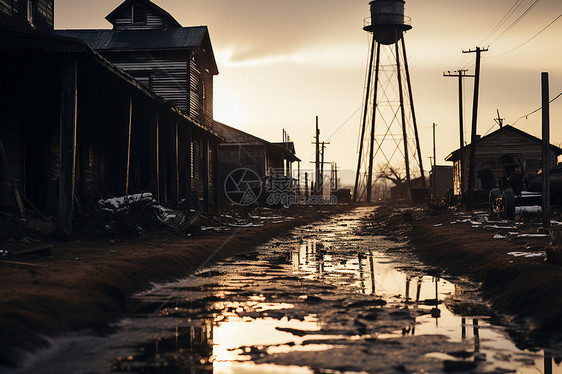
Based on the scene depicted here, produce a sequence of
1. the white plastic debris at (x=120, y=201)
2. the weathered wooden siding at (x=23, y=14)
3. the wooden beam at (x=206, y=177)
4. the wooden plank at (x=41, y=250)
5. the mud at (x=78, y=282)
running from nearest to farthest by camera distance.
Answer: the mud at (x=78, y=282) → the wooden plank at (x=41, y=250) → the white plastic debris at (x=120, y=201) → the weathered wooden siding at (x=23, y=14) → the wooden beam at (x=206, y=177)

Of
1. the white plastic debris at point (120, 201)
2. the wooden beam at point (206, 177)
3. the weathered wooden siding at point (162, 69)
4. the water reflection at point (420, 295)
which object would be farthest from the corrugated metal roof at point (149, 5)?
the water reflection at point (420, 295)

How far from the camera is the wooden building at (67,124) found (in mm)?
13164

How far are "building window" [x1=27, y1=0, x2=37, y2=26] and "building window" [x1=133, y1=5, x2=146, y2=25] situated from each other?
617 inches

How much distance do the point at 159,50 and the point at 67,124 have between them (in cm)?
1912

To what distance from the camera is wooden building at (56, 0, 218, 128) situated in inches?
1246

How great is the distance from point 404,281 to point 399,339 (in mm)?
4575

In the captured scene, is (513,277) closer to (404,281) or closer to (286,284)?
(404,281)

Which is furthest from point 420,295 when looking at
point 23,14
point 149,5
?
point 149,5

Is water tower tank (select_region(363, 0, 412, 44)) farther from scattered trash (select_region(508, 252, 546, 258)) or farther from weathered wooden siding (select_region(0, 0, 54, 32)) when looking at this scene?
scattered trash (select_region(508, 252, 546, 258))

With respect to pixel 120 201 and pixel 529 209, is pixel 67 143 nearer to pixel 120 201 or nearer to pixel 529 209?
pixel 120 201
